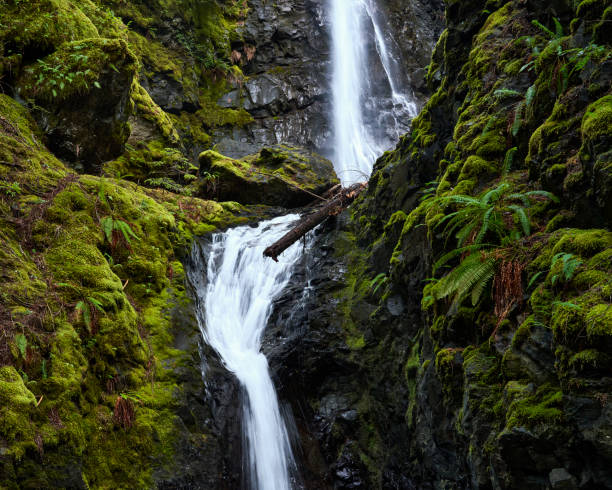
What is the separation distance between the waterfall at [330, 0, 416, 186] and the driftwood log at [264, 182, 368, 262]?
586cm

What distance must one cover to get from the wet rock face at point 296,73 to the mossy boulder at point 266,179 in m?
2.84

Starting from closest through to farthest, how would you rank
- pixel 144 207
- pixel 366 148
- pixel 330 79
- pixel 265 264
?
pixel 144 207 < pixel 265 264 < pixel 366 148 < pixel 330 79

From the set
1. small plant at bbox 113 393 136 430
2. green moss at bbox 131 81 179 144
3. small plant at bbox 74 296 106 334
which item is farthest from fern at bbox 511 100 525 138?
green moss at bbox 131 81 179 144

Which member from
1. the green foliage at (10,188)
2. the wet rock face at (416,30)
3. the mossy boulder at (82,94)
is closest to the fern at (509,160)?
the green foliage at (10,188)

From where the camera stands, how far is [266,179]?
→ 12430 millimetres

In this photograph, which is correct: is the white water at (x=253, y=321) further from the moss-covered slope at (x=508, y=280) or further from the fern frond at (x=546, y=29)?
the fern frond at (x=546, y=29)

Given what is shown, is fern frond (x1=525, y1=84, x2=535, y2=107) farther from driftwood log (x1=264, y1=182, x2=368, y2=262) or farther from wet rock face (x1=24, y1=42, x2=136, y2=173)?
wet rock face (x1=24, y1=42, x2=136, y2=173)

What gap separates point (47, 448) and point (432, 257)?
4241mm

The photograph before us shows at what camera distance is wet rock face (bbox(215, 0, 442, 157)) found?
1822cm

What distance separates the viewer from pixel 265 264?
29.9 ft

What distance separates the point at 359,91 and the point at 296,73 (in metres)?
3.42

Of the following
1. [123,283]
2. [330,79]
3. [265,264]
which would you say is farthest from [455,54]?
[330,79]

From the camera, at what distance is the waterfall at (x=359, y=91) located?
59.9 feet

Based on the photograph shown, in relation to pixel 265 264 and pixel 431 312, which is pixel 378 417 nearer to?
pixel 431 312
